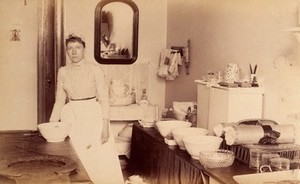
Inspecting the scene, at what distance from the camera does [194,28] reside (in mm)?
3062

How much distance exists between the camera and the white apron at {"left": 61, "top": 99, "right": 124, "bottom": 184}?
8.99ft

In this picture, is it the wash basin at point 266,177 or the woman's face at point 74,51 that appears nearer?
the wash basin at point 266,177

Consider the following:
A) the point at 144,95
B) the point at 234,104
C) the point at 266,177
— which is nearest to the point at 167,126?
the point at 234,104

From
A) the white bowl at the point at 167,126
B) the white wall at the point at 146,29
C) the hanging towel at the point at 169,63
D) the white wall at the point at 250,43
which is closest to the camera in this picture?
the white wall at the point at 250,43

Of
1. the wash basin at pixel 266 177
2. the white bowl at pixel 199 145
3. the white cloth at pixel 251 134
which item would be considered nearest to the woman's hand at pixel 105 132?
the white bowl at pixel 199 145

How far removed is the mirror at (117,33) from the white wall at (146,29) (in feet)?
0.16

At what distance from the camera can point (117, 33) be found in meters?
3.60

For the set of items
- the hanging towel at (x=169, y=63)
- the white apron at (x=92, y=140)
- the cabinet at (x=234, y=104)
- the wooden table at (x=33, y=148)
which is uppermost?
the hanging towel at (x=169, y=63)

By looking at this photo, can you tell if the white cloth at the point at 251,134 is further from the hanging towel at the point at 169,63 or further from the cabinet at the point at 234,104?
the hanging towel at the point at 169,63

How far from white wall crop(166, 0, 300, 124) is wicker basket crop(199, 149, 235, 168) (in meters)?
0.45

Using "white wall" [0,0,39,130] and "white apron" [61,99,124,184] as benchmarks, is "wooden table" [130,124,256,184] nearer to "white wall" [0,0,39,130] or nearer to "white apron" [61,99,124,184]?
"white apron" [61,99,124,184]

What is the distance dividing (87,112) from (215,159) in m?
1.40

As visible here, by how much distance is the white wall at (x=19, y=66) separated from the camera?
3.10 metres

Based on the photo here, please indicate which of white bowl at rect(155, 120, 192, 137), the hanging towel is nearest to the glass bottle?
the hanging towel
